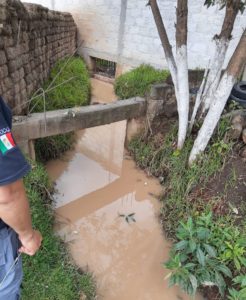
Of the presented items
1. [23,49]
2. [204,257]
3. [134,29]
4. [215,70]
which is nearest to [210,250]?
[204,257]

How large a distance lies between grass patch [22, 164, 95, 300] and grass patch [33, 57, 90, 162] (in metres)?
1.37

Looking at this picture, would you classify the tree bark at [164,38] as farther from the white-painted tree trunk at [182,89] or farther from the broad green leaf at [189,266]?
the broad green leaf at [189,266]

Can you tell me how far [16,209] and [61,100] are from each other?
4515mm

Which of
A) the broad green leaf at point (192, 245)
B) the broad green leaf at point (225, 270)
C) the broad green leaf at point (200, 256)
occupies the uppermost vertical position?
the broad green leaf at point (192, 245)

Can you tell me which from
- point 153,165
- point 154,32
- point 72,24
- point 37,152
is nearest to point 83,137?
point 37,152

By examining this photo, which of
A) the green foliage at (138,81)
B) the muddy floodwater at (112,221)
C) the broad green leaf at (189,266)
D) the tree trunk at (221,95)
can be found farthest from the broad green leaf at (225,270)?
the green foliage at (138,81)

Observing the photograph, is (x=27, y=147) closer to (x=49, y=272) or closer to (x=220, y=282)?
(x=49, y=272)

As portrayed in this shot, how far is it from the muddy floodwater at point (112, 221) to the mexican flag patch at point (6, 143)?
2.09m

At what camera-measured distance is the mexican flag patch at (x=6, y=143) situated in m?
1.06

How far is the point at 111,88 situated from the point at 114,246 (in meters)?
6.58

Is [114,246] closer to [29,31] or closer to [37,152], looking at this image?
[37,152]

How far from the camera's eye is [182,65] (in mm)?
3621

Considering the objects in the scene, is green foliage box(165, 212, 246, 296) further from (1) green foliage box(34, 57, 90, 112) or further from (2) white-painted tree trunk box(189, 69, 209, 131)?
(1) green foliage box(34, 57, 90, 112)

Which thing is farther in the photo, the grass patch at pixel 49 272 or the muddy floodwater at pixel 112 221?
the muddy floodwater at pixel 112 221
